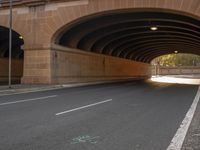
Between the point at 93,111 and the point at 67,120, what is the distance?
2064 mm

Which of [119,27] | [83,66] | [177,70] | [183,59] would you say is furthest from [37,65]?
[183,59]

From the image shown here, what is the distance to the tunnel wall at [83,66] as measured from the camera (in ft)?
89.2

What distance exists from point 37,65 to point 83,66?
647cm

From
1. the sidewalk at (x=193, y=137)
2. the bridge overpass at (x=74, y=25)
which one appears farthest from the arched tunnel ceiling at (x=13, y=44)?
the sidewalk at (x=193, y=137)

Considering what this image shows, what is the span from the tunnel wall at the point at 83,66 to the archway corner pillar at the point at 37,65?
531 millimetres

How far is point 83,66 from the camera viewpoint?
31906mm

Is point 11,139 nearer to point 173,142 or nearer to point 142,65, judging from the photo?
point 173,142

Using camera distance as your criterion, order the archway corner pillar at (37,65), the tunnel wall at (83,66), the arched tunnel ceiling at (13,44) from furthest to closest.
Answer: the arched tunnel ceiling at (13,44) → the tunnel wall at (83,66) → the archway corner pillar at (37,65)

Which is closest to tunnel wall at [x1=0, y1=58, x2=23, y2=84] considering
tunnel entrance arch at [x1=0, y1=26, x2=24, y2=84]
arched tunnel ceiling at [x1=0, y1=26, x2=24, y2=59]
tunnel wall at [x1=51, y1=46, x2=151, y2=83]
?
tunnel entrance arch at [x1=0, y1=26, x2=24, y2=84]

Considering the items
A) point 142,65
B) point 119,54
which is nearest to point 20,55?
point 119,54

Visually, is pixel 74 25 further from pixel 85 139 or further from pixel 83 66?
pixel 85 139

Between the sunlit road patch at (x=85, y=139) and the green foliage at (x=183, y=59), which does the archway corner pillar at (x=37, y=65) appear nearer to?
the sunlit road patch at (x=85, y=139)

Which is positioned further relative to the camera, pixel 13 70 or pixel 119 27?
pixel 13 70

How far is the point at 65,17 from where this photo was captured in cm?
2589
